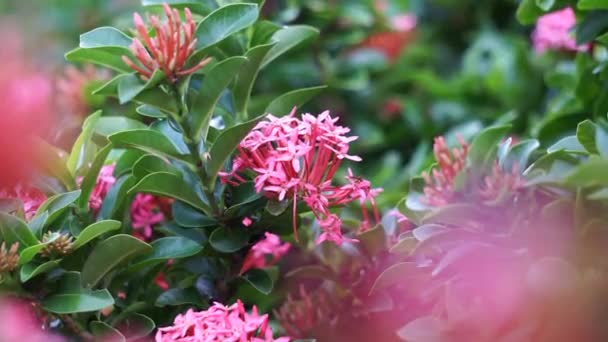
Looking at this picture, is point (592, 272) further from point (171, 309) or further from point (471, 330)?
point (171, 309)

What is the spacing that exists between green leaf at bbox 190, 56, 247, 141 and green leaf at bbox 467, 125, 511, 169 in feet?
0.87

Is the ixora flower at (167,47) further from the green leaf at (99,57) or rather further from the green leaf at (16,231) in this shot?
the green leaf at (16,231)

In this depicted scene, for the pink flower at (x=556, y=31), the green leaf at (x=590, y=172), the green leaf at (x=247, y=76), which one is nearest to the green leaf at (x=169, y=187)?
the green leaf at (x=247, y=76)

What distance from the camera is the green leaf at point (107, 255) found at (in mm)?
1025

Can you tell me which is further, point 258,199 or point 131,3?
point 131,3

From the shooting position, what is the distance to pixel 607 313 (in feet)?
2.50

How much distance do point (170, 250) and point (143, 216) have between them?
0.48 ft

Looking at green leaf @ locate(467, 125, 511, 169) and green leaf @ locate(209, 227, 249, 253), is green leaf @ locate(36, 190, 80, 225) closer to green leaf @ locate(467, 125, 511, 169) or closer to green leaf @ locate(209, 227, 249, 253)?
green leaf @ locate(209, 227, 249, 253)

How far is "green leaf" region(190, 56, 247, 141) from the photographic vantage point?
40.1 inches

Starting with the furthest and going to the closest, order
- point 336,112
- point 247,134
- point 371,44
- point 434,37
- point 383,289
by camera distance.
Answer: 1. point 434,37
2. point 371,44
3. point 336,112
4. point 383,289
5. point 247,134

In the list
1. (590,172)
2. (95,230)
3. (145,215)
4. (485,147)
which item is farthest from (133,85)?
(590,172)

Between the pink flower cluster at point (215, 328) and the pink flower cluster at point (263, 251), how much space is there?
19 cm

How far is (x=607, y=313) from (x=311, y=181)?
39 centimetres

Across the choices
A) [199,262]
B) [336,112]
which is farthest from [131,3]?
[199,262]
